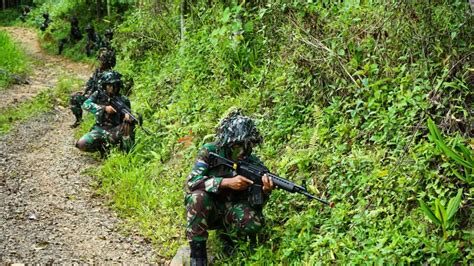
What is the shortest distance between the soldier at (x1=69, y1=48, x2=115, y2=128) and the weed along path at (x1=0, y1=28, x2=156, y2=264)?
1.63 feet

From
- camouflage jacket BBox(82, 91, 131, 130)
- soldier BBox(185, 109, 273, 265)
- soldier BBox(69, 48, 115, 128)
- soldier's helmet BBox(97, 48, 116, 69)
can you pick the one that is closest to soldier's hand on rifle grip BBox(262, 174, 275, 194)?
soldier BBox(185, 109, 273, 265)

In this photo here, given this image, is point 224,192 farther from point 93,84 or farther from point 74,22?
point 74,22

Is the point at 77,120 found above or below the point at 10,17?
above

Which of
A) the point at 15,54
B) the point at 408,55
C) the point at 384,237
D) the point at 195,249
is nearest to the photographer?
the point at 384,237

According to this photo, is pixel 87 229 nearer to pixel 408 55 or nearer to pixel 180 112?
pixel 180 112

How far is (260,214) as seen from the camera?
186 inches

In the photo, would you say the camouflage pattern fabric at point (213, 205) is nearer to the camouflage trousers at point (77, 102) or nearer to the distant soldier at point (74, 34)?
the camouflage trousers at point (77, 102)

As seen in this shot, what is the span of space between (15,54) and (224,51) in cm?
988

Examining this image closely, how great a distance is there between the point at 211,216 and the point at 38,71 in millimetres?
12555

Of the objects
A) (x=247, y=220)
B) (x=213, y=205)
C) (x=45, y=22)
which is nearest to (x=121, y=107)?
(x=213, y=205)

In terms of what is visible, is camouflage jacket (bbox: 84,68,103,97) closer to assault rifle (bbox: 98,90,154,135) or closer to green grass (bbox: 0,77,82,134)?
green grass (bbox: 0,77,82,134)

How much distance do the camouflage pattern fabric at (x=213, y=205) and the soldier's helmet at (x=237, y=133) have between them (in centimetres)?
17

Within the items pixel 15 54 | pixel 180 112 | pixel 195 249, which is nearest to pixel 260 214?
pixel 195 249

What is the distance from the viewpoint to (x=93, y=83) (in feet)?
31.9
